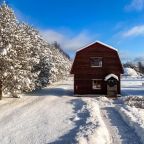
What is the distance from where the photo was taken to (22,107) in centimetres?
3278

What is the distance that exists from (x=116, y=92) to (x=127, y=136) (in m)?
27.0

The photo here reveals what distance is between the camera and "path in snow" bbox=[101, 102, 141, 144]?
17328mm

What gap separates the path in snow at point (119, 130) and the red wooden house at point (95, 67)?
67.1ft

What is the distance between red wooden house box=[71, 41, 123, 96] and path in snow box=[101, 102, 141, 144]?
20.4m

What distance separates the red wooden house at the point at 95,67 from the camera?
46.2 meters

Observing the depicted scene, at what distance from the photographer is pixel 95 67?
1839 inches

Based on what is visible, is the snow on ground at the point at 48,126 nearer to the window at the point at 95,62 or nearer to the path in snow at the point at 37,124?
the path in snow at the point at 37,124

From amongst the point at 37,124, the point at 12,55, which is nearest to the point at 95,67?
the point at 12,55

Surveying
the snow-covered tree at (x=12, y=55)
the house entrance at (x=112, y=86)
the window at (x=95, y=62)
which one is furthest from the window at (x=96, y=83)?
the snow-covered tree at (x=12, y=55)

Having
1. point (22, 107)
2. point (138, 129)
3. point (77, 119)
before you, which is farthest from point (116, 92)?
point (138, 129)

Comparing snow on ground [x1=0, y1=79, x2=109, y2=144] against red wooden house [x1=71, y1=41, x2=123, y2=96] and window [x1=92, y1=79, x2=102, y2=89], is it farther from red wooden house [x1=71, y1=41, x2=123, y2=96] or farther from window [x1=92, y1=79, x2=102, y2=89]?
window [x1=92, y1=79, x2=102, y2=89]

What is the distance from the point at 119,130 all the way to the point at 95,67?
1071 inches

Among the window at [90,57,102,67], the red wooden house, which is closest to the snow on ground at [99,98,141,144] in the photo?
the red wooden house

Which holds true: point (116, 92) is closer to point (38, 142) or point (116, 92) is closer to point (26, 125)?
point (26, 125)
